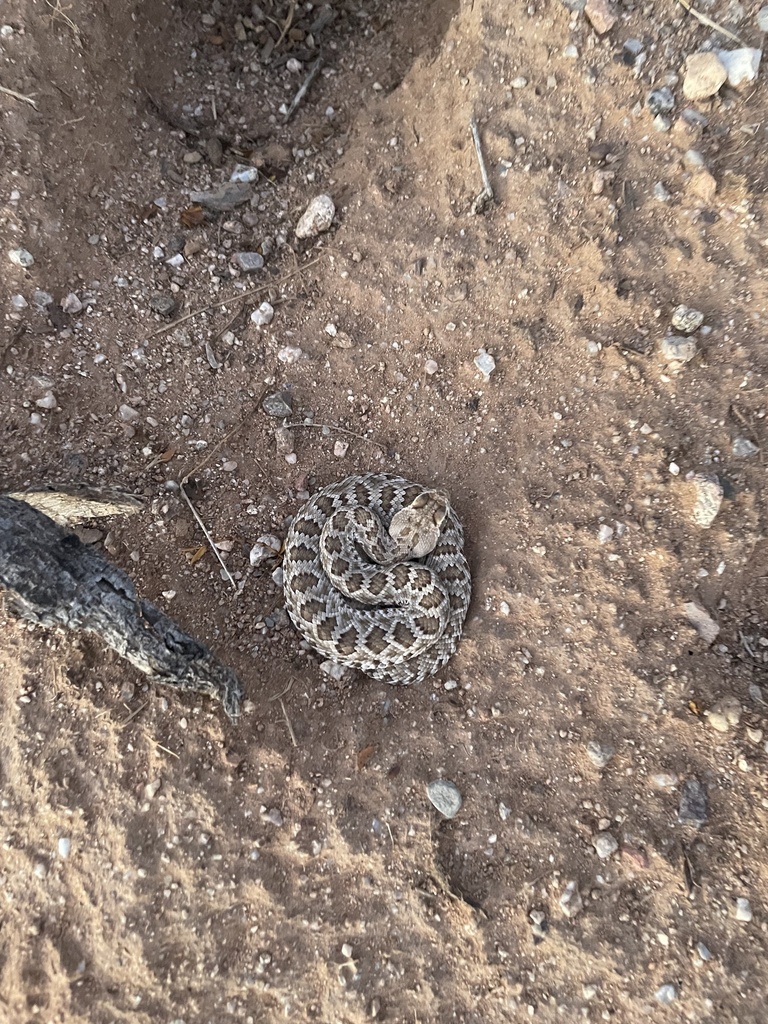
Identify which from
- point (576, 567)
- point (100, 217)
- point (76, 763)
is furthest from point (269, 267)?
point (76, 763)

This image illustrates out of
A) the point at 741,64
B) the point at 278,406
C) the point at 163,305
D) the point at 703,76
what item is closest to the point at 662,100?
the point at 703,76

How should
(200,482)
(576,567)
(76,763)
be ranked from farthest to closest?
(200,482), (576,567), (76,763)

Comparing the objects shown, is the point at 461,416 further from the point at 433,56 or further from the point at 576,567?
the point at 433,56

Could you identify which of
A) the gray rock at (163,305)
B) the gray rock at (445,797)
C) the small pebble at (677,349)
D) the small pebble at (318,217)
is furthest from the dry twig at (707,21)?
the gray rock at (445,797)

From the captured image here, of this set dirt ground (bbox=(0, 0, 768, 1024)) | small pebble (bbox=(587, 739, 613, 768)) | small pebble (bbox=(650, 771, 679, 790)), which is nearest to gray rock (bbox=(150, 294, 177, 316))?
dirt ground (bbox=(0, 0, 768, 1024))

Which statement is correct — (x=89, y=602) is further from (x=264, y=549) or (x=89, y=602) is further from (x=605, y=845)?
(x=605, y=845)

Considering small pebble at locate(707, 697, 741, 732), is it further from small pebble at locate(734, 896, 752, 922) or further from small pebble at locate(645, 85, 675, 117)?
small pebble at locate(645, 85, 675, 117)
